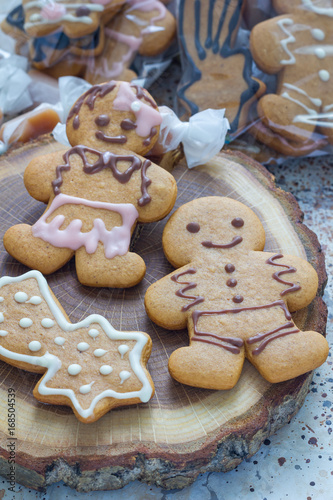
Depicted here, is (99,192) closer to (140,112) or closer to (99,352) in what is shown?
(140,112)

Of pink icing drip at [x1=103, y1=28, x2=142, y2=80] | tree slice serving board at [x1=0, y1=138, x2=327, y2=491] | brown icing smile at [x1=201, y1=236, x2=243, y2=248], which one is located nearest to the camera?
tree slice serving board at [x1=0, y1=138, x2=327, y2=491]

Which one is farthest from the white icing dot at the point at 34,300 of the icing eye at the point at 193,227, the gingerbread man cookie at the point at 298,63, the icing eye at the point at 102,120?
the gingerbread man cookie at the point at 298,63

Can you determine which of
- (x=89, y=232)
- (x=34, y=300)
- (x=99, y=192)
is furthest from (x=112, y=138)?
(x=34, y=300)

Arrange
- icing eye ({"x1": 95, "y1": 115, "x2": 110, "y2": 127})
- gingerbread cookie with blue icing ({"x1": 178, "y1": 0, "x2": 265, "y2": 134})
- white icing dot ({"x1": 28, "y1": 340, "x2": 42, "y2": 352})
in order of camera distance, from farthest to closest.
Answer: gingerbread cookie with blue icing ({"x1": 178, "y1": 0, "x2": 265, "y2": 134})
icing eye ({"x1": 95, "y1": 115, "x2": 110, "y2": 127})
white icing dot ({"x1": 28, "y1": 340, "x2": 42, "y2": 352})

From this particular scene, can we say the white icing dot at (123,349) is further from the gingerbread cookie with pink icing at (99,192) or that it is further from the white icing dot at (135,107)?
the white icing dot at (135,107)

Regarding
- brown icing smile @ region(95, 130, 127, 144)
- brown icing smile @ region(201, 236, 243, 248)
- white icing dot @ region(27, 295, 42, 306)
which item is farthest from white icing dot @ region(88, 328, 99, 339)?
brown icing smile @ region(95, 130, 127, 144)

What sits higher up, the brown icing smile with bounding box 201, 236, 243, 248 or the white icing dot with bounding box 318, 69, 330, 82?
the white icing dot with bounding box 318, 69, 330, 82

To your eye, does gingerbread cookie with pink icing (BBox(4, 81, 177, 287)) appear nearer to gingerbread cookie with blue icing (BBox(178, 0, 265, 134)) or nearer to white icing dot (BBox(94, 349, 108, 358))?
white icing dot (BBox(94, 349, 108, 358))

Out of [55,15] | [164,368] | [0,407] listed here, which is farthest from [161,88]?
[0,407]
